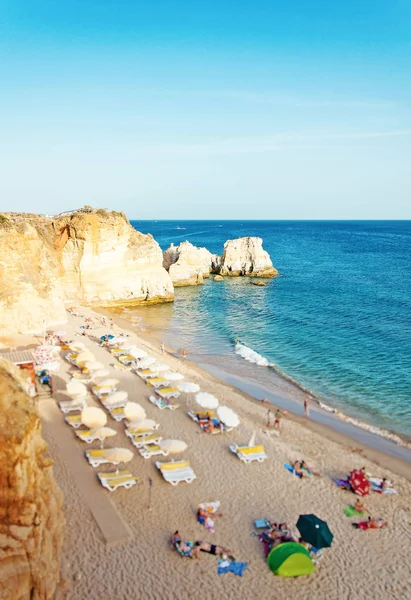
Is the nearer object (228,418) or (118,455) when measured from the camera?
(118,455)

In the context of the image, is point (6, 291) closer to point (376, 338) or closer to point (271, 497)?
point (271, 497)

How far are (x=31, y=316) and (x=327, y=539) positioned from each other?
72.4ft

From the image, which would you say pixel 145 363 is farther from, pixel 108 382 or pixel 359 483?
pixel 359 483

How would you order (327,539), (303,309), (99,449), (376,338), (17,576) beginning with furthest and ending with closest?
(303,309)
(376,338)
(99,449)
(327,539)
(17,576)

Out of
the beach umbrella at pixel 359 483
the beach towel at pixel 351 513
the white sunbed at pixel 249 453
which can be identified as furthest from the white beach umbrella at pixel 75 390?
the beach towel at pixel 351 513

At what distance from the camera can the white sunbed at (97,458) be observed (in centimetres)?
1447

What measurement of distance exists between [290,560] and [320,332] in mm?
24356

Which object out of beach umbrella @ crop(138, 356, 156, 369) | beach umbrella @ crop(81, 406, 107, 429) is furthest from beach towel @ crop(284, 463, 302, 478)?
beach umbrella @ crop(138, 356, 156, 369)

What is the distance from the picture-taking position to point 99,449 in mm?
15570

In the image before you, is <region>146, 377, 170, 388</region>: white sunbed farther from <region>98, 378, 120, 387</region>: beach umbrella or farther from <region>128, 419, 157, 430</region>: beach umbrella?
<region>128, 419, 157, 430</region>: beach umbrella

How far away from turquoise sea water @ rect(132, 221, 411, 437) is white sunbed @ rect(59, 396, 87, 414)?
407 inches

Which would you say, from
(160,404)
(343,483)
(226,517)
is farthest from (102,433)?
(343,483)

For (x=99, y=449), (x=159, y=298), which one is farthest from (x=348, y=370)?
(x=159, y=298)

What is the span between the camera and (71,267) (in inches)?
1529
